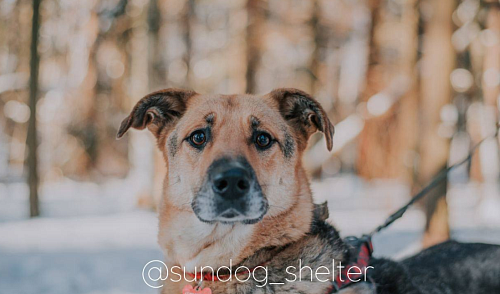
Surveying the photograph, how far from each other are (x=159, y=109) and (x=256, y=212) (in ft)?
4.10

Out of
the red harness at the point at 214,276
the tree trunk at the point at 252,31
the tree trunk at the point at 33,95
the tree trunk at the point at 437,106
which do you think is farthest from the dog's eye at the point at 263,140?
the tree trunk at the point at 252,31

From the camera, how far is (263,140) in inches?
116

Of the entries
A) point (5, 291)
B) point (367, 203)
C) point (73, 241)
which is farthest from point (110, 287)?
point (367, 203)

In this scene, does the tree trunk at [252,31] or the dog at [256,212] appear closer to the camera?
the dog at [256,212]

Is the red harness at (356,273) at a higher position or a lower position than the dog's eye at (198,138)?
lower

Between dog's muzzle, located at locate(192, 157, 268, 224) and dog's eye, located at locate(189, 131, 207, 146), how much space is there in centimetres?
44

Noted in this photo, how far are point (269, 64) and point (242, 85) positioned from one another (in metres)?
12.0

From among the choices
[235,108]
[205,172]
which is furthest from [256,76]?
[205,172]

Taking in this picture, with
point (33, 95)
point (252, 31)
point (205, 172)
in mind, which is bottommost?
point (205, 172)

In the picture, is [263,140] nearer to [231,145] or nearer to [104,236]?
[231,145]

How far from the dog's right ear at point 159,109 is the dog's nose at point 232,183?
95cm

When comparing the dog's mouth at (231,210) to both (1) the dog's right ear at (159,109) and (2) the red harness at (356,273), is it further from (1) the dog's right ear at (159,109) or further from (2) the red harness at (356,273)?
(1) the dog's right ear at (159,109)

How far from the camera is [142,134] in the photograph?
1105cm

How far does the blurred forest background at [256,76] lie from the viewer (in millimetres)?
9180
